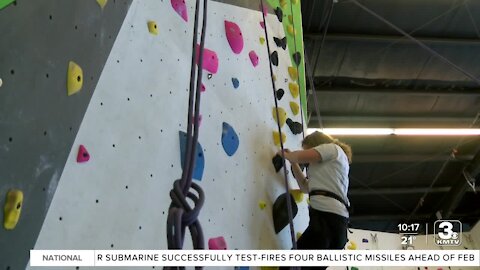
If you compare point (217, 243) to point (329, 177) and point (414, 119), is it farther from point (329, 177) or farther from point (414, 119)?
point (414, 119)

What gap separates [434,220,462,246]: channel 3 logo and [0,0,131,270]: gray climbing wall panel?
655 centimetres

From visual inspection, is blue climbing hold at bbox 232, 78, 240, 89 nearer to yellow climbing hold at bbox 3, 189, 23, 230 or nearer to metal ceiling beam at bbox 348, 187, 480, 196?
yellow climbing hold at bbox 3, 189, 23, 230

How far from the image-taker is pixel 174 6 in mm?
1283

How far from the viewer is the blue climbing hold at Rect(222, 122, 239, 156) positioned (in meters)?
1.35

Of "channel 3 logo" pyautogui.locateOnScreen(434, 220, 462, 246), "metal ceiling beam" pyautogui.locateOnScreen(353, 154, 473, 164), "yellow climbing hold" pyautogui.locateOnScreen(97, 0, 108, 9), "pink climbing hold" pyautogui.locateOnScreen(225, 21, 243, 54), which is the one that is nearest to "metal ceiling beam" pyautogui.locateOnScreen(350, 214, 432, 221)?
"channel 3 logo" pyautogui.locateOnScreen(434, 220, 462, 246)

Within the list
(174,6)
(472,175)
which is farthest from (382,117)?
(174,6)

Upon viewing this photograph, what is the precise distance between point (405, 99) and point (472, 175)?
81.4 inches

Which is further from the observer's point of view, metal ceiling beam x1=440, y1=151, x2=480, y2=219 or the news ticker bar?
metal ceiling beam x1=440, y1=151, x2=480, y2=219

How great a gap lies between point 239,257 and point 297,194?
0.71m

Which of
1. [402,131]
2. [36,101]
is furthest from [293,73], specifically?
[402,131]

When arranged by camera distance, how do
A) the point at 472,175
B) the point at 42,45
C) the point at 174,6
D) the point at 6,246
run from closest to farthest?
the point at 6,246 < the point at 42,45 < the point at 174,6 < the point at 472,175

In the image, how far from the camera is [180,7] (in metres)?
1.32

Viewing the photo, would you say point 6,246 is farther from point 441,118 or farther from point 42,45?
point 441,118

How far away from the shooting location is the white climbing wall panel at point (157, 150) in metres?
0.84
